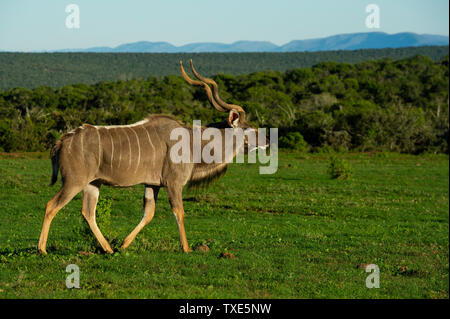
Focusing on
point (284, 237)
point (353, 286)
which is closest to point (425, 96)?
point (284, 237)

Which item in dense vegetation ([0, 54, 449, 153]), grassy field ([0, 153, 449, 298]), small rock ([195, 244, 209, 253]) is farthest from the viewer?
dense vegetation ([0, 54, 449, 153])

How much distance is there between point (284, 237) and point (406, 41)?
106m

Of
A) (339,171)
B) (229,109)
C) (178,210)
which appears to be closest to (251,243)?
(178,210)

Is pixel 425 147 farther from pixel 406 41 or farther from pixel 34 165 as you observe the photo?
pixel 406 41

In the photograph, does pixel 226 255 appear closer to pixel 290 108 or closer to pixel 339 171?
pixel 339 171

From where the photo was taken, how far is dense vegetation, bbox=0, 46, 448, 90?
6994 cm

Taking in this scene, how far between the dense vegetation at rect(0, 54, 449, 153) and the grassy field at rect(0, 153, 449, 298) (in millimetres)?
8634

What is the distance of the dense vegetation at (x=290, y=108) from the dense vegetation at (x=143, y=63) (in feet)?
66.2

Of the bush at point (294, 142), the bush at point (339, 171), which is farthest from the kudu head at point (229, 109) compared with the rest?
the bush at point (294, 142)

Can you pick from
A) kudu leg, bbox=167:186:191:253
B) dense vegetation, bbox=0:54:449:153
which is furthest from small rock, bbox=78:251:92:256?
dense vegetation, bbox=0:54:449:153

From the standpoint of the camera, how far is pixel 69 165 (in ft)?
24.2

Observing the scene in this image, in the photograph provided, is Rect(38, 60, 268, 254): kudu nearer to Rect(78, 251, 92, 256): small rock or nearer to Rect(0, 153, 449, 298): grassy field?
Rect(78, 251, 92, 256): small rock

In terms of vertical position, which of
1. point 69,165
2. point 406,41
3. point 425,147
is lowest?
point 425,147

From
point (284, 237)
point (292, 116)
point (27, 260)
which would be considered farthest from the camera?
point (292, 116)
